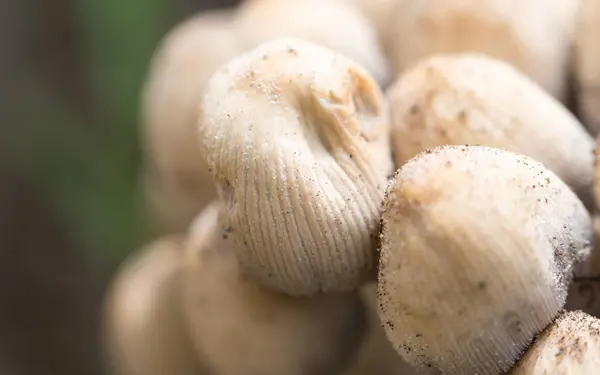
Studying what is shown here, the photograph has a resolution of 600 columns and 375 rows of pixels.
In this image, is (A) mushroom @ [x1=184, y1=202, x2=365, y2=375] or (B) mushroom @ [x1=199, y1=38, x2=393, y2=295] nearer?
(B) mushroom @ [x1=199, y1=38, x2=393, y2=295]

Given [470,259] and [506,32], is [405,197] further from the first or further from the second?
[506,32]

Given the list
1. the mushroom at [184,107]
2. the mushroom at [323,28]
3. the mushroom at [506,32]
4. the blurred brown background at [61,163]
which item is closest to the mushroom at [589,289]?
the mushroom at [506,32]

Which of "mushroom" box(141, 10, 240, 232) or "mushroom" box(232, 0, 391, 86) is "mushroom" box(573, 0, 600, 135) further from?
"mushroom" box(141, 10, 240, 232)

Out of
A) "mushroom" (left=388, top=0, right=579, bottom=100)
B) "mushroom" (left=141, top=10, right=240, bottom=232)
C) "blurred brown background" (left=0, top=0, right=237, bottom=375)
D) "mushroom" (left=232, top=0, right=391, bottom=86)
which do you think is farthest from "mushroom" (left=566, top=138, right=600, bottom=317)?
"blurred brown background" (left=0, top=0, right=237, bottom=375)

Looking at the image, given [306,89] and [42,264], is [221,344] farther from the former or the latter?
[42,264]

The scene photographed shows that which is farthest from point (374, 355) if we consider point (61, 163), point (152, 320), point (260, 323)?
point (61, 163)

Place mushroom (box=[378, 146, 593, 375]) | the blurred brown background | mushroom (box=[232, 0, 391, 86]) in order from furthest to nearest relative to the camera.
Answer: the blurred brown background < mushroom (box=[232, 0, 391, 86]) < mushroom (box=[378, 146, 593, 375])

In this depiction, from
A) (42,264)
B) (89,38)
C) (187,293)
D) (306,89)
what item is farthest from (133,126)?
(306,89)
